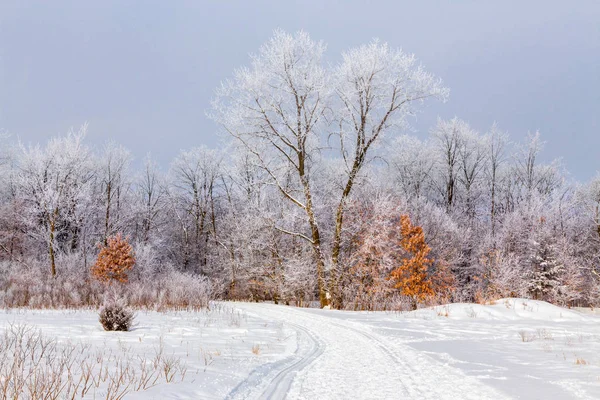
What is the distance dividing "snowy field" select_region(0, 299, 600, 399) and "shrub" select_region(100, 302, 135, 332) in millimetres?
226

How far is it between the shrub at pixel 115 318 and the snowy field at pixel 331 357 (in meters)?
0.23

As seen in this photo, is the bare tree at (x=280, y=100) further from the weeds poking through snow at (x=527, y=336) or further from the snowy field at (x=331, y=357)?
the weeds poking through snow at (x=527, y=336)

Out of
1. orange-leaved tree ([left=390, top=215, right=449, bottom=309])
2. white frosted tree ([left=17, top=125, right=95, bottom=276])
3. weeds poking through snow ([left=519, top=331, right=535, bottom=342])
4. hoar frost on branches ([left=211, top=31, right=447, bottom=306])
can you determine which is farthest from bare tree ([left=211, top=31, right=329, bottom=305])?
white frosted tree ([left=17, top=125, right=95, bottom=276])

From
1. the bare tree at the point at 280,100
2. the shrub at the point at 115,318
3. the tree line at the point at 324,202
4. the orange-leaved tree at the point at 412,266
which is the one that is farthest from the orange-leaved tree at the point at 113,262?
the shrub at the point at 115,318

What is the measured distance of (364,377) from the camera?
5.84 meters

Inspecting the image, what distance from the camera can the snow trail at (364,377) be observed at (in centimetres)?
496

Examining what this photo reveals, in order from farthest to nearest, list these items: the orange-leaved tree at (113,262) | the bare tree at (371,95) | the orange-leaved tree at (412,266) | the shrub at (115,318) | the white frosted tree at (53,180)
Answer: the white frosted tree at (53,180) → the orange-leaved tree at (113,262) → the orange-leaved tree at (412,266) → the bare tree at (371,95) → the shrub at (115,318)

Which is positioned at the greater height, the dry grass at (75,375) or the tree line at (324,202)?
the tree line at (324,202)

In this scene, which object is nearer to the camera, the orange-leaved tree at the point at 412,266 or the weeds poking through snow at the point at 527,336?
the weeds poking through snow at the point at 527,336

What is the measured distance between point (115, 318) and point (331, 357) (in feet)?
16.9

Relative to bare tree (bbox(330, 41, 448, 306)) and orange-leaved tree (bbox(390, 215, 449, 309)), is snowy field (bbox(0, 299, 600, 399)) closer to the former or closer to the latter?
bare tree (bbox(330, 41, 448, 306))

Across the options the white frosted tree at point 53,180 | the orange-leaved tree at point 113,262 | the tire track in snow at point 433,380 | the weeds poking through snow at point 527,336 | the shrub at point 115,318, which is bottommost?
the weeds poking through snow at point 527,336

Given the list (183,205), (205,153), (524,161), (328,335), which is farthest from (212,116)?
(524,161)

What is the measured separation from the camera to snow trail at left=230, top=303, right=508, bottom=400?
4965mm
